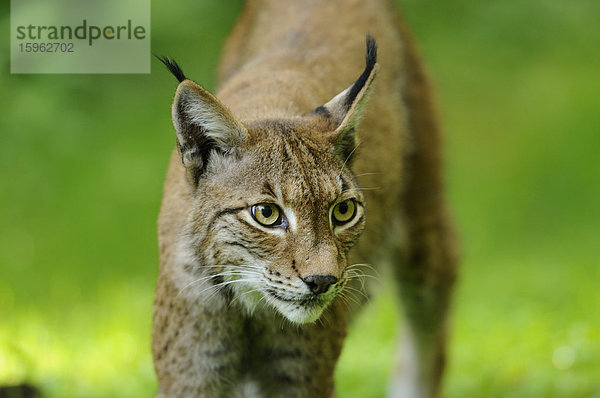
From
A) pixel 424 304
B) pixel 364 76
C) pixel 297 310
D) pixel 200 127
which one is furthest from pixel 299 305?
pixel 424 304

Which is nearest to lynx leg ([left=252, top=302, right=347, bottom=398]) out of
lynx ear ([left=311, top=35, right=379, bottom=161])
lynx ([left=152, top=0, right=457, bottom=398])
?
lynx ([left=152, top=0, right=457, bottom=398])

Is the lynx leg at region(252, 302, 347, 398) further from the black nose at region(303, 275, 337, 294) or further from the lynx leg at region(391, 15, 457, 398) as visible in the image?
the lynx leg at region(391, 15, 457, 398)

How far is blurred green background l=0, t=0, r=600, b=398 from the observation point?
738cm

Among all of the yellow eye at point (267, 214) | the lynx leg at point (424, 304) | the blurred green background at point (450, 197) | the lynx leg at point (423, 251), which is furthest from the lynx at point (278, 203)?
the blurred green background at point (450, 197)

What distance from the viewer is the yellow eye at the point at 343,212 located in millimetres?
4461

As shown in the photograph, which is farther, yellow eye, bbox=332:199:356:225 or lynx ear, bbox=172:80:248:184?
yellow eye, bbox=332:199:356:225

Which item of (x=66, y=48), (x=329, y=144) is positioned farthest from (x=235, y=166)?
(x=66, y=48)

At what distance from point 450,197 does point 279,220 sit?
13.5 feet

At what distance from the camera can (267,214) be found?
432 centimetres

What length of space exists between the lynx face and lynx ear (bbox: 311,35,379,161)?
99 mm

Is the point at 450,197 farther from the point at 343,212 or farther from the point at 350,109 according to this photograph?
the point at 343,212

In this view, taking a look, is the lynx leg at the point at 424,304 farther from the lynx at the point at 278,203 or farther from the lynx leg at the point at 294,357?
the lynx leg at the point at 294,357

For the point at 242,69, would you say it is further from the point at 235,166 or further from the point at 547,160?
the point at 547,160

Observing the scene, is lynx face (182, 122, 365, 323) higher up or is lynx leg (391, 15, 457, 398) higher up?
lynx leg (391, 15, 457, 398)
